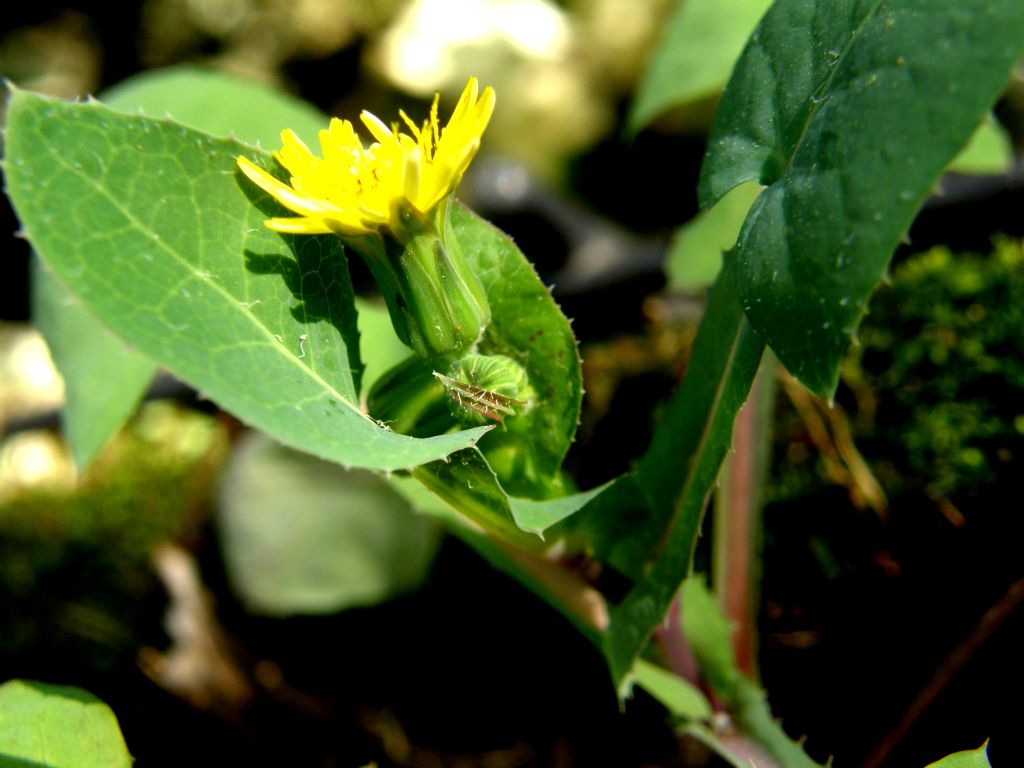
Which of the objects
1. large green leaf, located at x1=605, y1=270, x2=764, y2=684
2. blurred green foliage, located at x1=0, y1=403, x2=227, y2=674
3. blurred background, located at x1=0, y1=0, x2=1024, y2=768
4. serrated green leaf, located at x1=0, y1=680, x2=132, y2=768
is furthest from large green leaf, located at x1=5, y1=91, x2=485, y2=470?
blurred green foliage, located at x1=0, y1=403, x2=227, y2=674

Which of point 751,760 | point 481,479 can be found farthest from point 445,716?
point 481,479

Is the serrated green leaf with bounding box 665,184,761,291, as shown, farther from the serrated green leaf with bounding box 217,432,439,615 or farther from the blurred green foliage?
the blurred green foliage

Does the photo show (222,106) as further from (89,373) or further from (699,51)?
(699,51)

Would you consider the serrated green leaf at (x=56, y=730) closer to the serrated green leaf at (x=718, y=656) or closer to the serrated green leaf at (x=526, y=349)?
the serrated green leaf at (x=526, y=349)

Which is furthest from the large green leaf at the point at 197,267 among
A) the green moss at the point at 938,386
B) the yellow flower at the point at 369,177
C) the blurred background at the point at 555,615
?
the green moss at the point at 938,386

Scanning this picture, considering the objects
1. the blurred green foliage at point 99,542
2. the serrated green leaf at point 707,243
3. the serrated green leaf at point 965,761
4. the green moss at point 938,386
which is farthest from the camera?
the blurred green foliage at point 99,542

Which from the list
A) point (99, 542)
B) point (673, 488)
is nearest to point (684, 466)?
point (673, 488)
